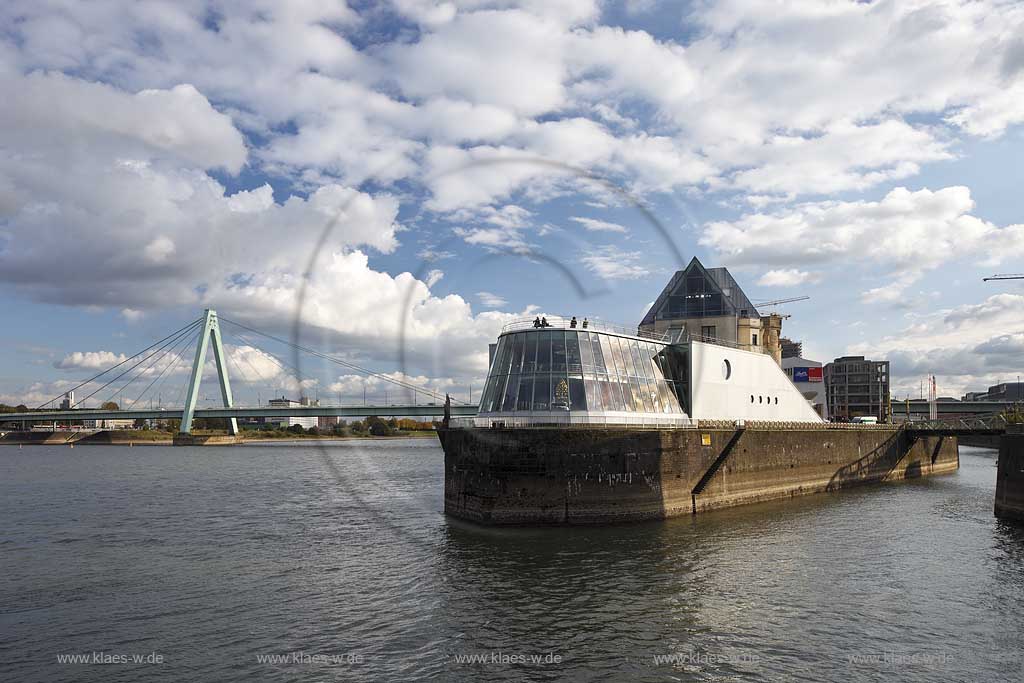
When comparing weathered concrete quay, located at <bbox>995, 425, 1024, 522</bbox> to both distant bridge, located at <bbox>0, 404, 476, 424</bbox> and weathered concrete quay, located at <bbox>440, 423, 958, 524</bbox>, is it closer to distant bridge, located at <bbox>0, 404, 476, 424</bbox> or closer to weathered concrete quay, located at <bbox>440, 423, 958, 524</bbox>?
weathered concrete quay, located at <bbox>440, 423, 958, 524</bbox>

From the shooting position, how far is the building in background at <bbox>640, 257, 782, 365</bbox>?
244 ft

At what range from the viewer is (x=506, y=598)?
28266mm

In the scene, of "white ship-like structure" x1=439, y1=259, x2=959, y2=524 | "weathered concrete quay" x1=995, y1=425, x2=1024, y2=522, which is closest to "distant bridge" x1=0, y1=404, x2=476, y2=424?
"white ship-like structure" x1=439, y1=259, x2=959, y2=524

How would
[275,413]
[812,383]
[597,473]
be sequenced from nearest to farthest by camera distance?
[597,473] → [812,383] → [275,413]

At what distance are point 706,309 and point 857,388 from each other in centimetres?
8049

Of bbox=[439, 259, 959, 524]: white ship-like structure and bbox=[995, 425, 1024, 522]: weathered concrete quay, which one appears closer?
bbox=[439, 259, 959, 524]: white ship-like structure

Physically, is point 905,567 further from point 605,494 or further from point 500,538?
point 500,538

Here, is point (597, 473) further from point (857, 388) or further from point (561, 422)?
point (857, 388)

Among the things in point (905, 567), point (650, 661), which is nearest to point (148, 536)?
point (650, 661)

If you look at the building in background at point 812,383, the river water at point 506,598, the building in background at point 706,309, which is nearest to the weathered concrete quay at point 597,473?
the river water at point 506,598

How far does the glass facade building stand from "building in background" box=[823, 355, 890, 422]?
248ft

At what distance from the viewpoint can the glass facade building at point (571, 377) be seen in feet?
153

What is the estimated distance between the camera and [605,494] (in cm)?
4281

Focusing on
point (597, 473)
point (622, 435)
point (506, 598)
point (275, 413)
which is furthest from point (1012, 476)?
point (275, 413)
